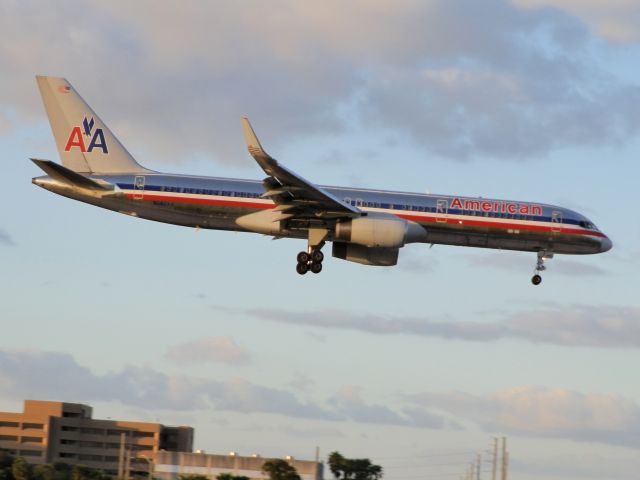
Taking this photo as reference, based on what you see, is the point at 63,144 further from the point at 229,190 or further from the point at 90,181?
the point at 229,190

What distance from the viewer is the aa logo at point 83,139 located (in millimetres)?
64375

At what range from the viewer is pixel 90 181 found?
6066 cm

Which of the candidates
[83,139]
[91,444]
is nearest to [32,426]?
[91,444]

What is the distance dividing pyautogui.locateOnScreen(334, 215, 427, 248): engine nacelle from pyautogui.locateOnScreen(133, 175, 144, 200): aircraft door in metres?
9.86

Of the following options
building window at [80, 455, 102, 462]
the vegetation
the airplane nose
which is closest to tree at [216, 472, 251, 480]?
the vegetation

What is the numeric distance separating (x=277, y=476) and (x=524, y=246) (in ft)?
178

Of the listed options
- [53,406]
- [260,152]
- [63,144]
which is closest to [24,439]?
[53,406]

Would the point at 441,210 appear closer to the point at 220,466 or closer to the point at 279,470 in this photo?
the point at 279,470

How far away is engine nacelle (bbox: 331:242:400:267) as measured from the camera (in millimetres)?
62906

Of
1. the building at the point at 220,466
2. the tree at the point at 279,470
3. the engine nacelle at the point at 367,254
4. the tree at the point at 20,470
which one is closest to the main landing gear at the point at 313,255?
the engine nacelle at the point at 367,254

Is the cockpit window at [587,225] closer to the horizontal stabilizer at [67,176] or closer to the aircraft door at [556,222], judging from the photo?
the aircraft door at [556,222]

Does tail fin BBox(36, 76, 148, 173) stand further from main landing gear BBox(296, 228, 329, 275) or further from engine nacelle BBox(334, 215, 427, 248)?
engine nacelle BBox(334, 215, 427, 248)

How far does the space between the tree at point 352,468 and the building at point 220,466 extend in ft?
66.3

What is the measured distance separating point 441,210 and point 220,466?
62.1 m
